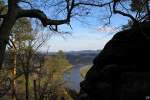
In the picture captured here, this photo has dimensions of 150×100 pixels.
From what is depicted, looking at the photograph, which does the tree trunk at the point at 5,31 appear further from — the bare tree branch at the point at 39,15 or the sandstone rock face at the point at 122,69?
the sandstone rock face at the point at 122,69

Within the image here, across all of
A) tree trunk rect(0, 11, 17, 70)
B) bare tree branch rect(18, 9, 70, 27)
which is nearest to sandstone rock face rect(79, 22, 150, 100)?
bare tree branch rect(18, 9, 70, 27)

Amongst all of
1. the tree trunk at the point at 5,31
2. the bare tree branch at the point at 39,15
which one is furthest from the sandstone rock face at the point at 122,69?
the tree trunk at the point at 5,31

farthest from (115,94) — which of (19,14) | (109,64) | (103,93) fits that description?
(19,14)

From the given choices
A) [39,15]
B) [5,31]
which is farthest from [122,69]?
[5,31]

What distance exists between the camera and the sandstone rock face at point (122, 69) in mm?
18859

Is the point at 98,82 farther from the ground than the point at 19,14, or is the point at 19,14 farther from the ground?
the point at 19,14

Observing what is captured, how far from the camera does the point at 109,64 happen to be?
20.9 meters

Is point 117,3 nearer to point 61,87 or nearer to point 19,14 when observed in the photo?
point 19,14

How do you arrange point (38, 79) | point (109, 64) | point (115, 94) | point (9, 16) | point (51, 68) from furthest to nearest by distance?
point (51, 68), point (38, 79), point (109, 64), point (115, 94), point (9, 16)

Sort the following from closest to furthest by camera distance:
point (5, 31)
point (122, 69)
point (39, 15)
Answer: point (5, 31)
point (39, 15)
point (122, 69)

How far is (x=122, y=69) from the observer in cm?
2017

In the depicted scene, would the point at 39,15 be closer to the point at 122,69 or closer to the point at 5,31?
the point at 5,31

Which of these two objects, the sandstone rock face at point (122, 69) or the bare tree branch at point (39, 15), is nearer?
the bare tree branch at point (39, 15)

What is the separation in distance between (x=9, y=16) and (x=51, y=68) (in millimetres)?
40837
